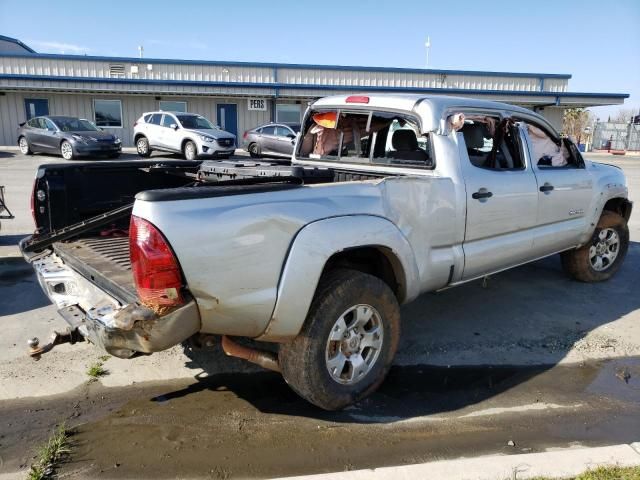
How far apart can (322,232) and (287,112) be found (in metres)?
25.8

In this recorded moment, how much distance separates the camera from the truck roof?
4062mm

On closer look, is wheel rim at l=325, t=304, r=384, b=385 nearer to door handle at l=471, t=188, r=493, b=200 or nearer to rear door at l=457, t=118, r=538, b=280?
rear door at l=457, t=118, r=538, b=280

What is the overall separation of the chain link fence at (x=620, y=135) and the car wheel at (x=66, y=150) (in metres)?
34.1

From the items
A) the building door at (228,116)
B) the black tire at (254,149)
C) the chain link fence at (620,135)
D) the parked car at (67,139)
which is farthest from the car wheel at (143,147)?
the chain link fence at (620,135)

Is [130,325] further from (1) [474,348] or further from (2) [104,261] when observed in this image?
(1) [474,348]

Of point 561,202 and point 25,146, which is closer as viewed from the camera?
point 561,202

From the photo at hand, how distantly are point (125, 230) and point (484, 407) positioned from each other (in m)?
3.13

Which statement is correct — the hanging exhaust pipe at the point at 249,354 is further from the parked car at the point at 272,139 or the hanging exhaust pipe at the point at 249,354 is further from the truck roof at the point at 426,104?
the parked car at the point at 272,139

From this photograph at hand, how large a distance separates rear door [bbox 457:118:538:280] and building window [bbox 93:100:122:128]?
24.8 meters

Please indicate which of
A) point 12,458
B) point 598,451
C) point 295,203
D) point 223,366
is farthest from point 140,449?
point 598,451

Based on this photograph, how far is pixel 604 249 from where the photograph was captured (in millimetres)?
6023

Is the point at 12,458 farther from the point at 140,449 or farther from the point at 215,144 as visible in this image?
the point at 215,144

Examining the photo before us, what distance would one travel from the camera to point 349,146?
4.86 metres

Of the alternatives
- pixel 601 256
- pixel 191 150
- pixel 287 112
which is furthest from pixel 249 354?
pixel 287 112
